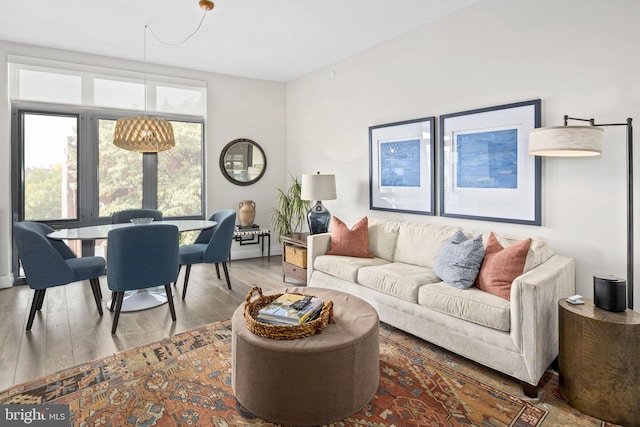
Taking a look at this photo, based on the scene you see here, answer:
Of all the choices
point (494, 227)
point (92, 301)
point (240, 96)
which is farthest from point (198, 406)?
point (240, 96)

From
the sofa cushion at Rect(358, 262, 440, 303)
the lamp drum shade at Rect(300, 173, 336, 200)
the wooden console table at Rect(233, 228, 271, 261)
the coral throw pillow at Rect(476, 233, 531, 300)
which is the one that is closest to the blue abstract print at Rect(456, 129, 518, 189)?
the coral throw pillow at Rect(476, 233, 531, 300)

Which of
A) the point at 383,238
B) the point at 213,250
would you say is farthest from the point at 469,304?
the point at 213,250

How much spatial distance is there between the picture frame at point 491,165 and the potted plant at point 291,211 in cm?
237

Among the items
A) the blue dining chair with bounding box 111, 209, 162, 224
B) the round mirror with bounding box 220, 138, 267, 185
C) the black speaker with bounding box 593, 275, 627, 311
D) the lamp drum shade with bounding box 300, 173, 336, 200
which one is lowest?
the black speaker with bounding box 593, 275, 627, 311

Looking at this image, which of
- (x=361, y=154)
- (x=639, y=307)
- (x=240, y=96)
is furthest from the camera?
(x=240, y=96)

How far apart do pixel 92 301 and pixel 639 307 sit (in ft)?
15.6

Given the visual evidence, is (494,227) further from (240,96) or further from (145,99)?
(145,99)

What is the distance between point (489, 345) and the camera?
2381 mm

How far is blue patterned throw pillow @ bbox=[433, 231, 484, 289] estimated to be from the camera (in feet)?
8.87

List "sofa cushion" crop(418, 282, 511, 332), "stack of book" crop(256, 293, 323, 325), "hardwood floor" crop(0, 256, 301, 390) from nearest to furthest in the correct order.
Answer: "stack of book" crop(256, 293, 323, 325) → "sofa cushion" crop(418, 282, 511, 332) → "hardwood floor" crop(0, 256, 301, 390)

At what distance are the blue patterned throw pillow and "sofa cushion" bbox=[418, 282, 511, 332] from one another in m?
0.06

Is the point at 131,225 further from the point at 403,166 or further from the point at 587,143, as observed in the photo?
the point at 587,143

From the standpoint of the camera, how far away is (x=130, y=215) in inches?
177

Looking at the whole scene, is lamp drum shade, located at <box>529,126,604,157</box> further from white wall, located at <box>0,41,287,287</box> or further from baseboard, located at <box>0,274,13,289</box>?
baseboard, located at <box>0,274,13,289</box>
